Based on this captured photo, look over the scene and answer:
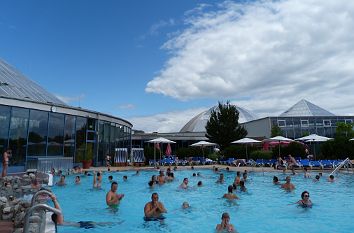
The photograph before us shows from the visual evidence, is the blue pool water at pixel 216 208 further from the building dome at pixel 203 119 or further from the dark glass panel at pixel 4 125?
the building dome at pixel 203 119

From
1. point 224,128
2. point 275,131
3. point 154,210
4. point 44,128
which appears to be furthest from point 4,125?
point 275,131

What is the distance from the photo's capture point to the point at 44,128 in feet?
67.5

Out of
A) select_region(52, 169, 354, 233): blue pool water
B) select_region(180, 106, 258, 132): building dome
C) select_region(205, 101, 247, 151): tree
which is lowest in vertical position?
select_region(52, 169, 354, 233): blue pool water

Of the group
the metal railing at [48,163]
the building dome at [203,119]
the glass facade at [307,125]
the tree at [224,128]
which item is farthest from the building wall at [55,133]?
the building dome at [203,119]

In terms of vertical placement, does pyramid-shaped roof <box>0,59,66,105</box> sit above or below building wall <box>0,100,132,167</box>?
above

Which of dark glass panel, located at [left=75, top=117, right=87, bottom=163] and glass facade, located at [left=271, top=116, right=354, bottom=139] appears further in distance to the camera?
glass facade, located at [left=271, top=116, right=354, bottom=139]

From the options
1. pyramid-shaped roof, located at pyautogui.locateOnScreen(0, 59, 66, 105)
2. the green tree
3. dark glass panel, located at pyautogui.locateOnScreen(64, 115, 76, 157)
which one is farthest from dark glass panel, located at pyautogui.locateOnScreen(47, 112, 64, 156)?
the green tree

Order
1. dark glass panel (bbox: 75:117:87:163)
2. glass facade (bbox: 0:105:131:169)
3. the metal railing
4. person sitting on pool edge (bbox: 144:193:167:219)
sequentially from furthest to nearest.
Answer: dark glass panel (bbox: 75:117:87:163) → the metal railing → glass facade (bbox: 0:105:131:169) → person sitting on pool edge (bbox: 144:193:167:219)

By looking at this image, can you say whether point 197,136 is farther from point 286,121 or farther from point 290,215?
point 290,215

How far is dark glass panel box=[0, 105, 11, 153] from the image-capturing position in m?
17.5

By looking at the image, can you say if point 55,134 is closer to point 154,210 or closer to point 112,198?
point 112,198

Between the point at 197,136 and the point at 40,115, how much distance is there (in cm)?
3065

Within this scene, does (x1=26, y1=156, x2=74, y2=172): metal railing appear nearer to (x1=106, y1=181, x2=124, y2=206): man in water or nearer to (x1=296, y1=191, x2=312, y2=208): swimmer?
(x1=106, y1=181, x2=124, y2=206): man in water

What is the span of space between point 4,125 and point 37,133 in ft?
8.11
